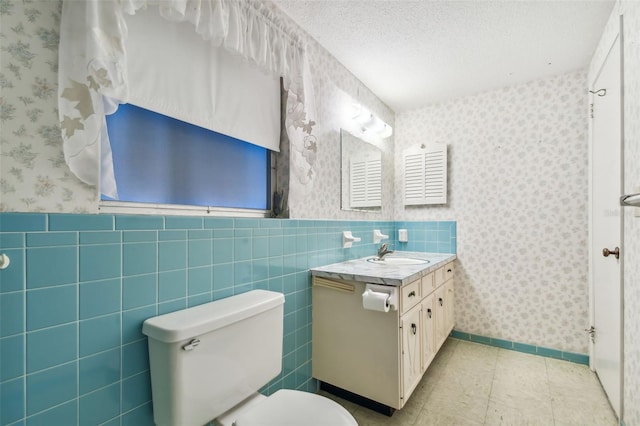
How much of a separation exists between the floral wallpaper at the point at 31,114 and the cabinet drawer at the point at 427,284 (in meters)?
1.76

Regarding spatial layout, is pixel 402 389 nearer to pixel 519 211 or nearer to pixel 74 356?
pixel 74 356

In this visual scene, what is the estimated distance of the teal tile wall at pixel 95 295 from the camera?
2.48ft

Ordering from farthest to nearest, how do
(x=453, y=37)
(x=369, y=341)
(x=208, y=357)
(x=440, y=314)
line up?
(x=440, y=314), (x=453, y=37), (x=369, y=341), (x=208, y=357)

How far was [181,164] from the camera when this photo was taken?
51.6 inches

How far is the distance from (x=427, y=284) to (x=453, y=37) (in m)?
1.63

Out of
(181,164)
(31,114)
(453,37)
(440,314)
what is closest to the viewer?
(31,114)

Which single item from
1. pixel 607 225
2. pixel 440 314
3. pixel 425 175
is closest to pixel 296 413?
pixel 440 314

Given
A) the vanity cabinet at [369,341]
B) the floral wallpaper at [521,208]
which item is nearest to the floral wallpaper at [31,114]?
the vanity cabinet at [369,341]

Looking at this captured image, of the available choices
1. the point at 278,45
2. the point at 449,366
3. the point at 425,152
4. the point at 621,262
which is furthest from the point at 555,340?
the point at 278,45

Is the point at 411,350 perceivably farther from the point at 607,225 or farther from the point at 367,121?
the point at 367,121

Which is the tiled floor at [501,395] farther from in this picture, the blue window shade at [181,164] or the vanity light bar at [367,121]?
the vanity light bar at [367,121]

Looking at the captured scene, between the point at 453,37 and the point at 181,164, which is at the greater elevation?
the point at 453,37

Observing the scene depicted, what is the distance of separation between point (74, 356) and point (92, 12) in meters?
1.00

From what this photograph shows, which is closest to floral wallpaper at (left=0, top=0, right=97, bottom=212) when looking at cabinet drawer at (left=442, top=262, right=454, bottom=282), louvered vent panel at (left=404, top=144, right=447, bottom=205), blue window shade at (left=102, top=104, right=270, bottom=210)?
blue window shade at (left=102, top=104, right=270, bottom=210)
